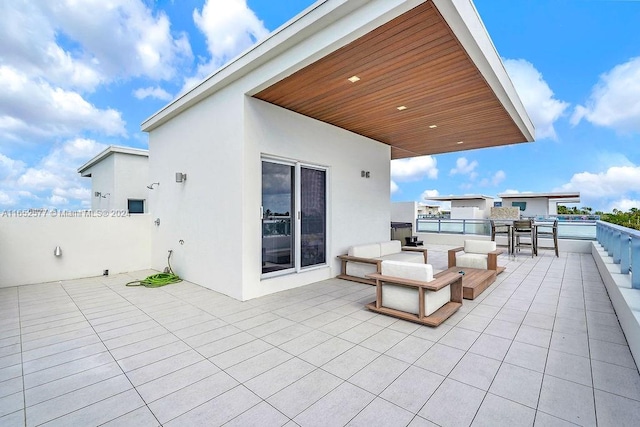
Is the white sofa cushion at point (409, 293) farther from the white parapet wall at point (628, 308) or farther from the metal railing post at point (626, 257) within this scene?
the metal railing post at point (626, 257)

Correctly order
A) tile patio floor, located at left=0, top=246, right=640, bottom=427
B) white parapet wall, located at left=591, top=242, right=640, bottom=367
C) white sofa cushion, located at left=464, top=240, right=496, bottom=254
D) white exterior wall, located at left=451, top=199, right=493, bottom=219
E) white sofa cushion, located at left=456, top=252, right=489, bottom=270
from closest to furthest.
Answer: tile patio floor, located at left=0, top=246, right=640, bottom=427 → white parapet wall, located at left=591, top=242, right=640, bottom=367 → white sofa cushion, located at left=456, top=252, right=489, bottom=270 → white sofa cushion, located at left=464, top=240, right=496, bottom=254 → white exterior wall, located at left=451, top=199, right=493, bottom=219

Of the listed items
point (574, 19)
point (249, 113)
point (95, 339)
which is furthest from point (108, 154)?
point (574, 19)

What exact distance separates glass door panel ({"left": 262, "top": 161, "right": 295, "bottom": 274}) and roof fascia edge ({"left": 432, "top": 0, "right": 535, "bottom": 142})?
304 cm

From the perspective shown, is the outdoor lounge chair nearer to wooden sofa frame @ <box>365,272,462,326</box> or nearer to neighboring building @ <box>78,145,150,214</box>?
wooden sofa frame @ <box>365,272,462,326</box>

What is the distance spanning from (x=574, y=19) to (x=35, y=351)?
1665cm

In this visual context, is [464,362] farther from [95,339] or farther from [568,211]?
[568,211]

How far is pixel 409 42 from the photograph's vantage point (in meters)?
2.89

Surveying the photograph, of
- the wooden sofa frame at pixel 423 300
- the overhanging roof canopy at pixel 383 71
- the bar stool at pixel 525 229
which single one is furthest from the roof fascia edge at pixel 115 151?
the bar stool at pixel 525 229

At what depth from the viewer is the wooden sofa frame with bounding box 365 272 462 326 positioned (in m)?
3.04

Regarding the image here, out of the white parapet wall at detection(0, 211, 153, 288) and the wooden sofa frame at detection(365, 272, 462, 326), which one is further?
the white parapet wall at detection(0, 211, 153, 288)

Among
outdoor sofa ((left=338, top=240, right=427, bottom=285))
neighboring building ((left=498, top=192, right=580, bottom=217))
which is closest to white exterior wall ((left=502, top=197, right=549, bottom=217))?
neighboring building ((left=498, top=192, right=580, bottom=217))

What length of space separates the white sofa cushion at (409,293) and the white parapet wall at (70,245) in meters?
5.82

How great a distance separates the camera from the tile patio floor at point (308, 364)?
1.72m

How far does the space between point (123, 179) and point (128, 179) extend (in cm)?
14
